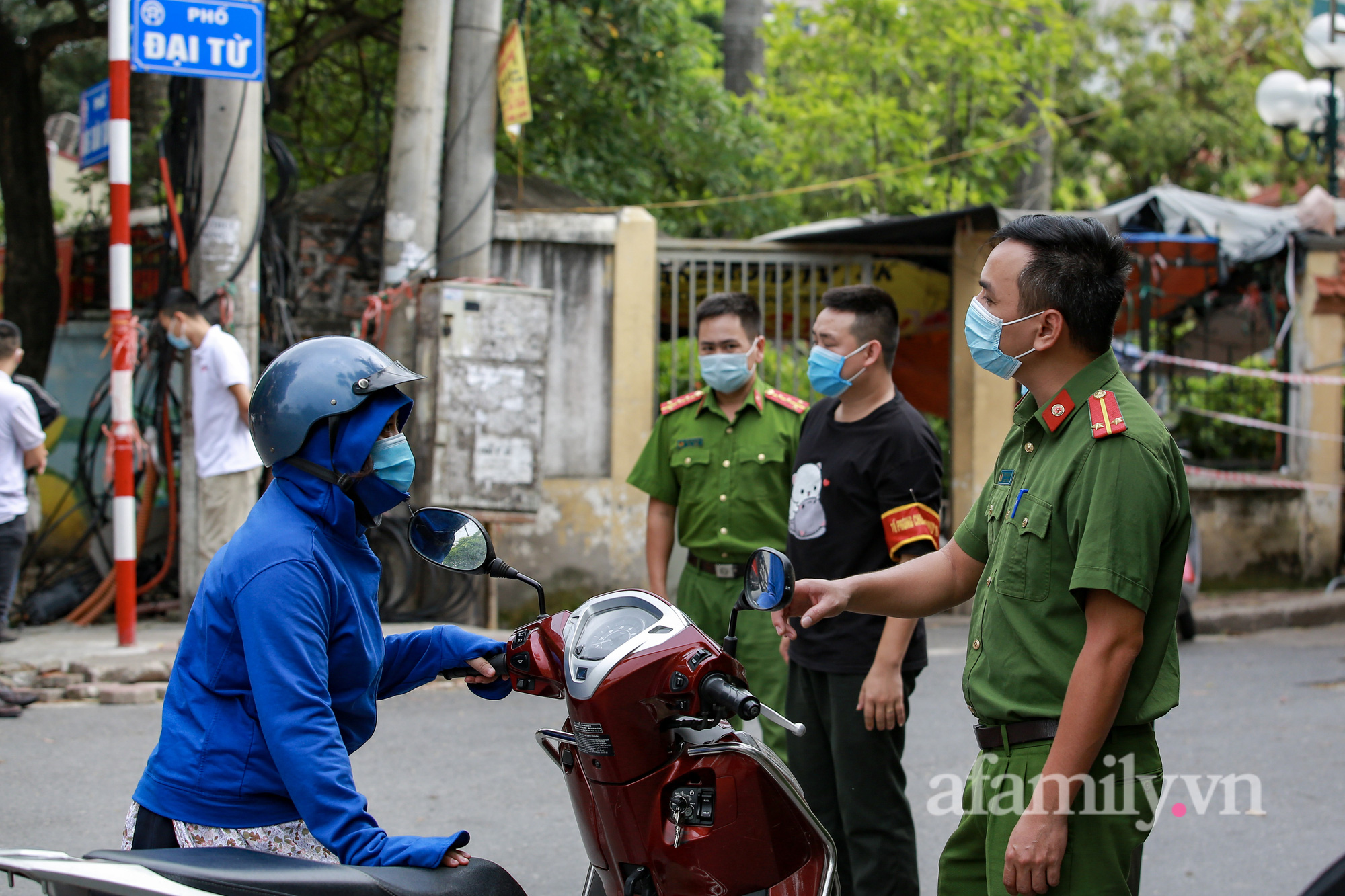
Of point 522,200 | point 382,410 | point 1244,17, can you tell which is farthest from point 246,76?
point 1244,17

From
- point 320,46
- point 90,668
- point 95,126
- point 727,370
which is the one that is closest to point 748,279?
point 727,370

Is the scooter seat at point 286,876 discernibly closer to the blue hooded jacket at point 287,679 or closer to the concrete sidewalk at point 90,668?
the blue hooded jacket at point 287,679

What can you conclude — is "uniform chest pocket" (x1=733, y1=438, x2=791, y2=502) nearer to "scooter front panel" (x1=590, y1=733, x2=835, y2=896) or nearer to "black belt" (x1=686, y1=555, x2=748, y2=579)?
"black belt" (x1=686, y1=555, x2=748, y2=579)

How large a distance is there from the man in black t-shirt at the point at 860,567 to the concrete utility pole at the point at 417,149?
15.3 feet

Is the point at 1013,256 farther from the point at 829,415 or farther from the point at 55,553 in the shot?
the point at 55,553

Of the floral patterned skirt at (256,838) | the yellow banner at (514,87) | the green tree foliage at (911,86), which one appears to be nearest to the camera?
the floral patterned skirt at (256,838)

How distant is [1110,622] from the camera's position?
203cm

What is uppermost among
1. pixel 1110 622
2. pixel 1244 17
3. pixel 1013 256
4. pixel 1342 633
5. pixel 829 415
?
pixel 1244 17

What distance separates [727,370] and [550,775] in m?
1.97

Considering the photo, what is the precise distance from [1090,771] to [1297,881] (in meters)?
2.50

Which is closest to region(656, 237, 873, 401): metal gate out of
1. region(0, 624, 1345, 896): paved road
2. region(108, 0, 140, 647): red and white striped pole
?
region(0, 624, 1345, 896): paved road

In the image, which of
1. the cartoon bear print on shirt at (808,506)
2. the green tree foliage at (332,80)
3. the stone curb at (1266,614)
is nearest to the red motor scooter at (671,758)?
the cartoon bear print on shirt at (808,506)

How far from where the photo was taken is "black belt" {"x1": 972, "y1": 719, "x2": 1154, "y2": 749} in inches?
84.0

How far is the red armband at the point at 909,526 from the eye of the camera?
11.1 ft
